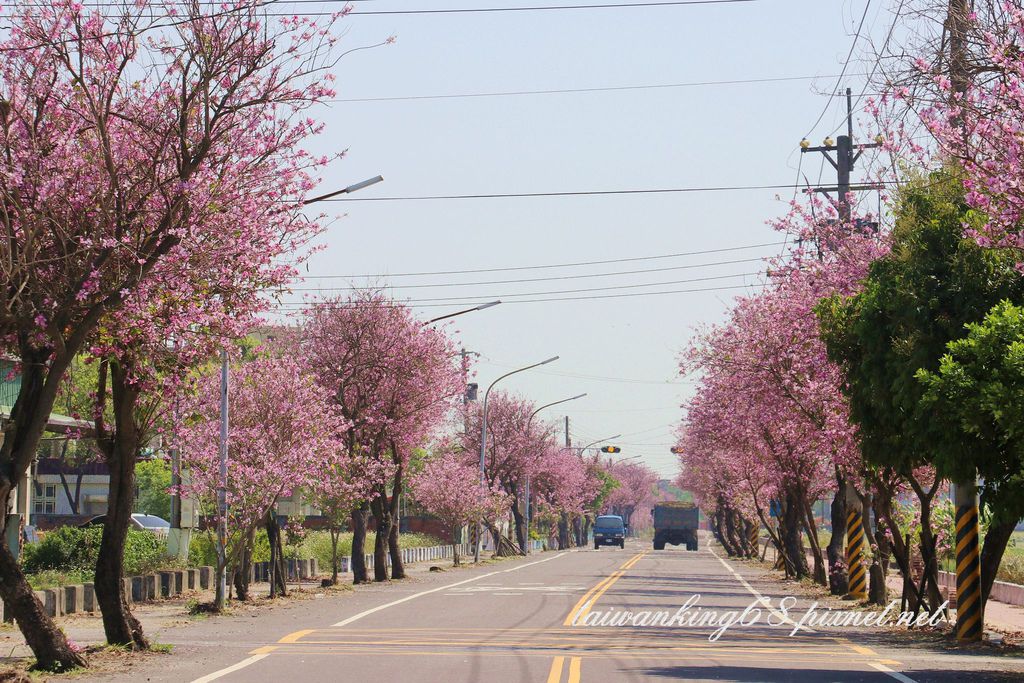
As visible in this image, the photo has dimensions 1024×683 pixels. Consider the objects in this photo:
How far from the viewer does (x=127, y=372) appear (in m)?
17.6

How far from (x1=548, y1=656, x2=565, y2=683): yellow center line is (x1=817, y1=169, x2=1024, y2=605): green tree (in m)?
4.95

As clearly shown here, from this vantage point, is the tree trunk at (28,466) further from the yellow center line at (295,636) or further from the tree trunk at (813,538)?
the tree trunk at (813,538)

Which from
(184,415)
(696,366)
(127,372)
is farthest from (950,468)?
A: (696,366)

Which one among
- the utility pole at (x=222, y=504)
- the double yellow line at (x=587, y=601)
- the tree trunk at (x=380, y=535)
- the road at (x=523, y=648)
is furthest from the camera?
the tree trunk at (x=380, y=535)

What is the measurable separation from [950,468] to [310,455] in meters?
16.8

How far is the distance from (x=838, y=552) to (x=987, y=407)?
2444 cm

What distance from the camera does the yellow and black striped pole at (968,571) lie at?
21.6m

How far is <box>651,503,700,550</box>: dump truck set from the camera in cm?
10444

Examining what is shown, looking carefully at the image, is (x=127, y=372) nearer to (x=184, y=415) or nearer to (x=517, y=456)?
(x=184, y=415)

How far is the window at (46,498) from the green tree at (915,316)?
77506 millimetres

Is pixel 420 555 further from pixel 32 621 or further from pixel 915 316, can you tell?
pixel 32 621

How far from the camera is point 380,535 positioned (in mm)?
42844

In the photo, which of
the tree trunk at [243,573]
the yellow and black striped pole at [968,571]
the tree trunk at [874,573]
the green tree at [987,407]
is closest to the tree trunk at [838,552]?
the tree trunk at [874,573]

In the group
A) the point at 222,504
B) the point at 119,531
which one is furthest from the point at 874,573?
the point at 119,531
